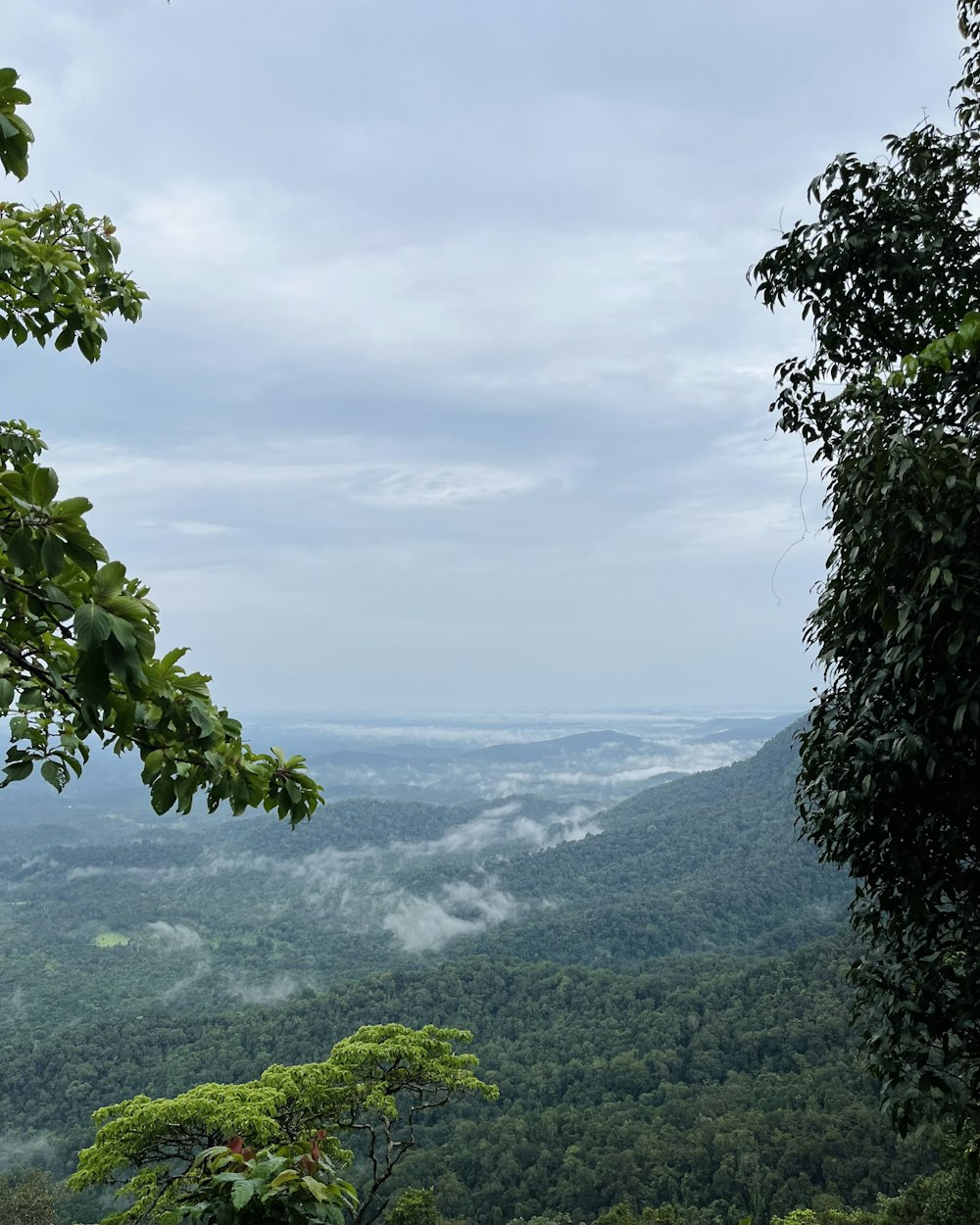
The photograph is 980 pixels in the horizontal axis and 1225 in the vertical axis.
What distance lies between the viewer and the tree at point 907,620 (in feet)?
7.19

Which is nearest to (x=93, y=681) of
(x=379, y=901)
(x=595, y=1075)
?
(x=595, y=1075)

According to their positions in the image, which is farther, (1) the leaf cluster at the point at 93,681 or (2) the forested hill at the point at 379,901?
(2) the forested hill at the point at 379,901

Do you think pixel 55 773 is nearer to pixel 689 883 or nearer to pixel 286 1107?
pixel 286 1107

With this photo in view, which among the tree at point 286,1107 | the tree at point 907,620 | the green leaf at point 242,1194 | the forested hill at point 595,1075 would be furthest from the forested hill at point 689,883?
the green leaf at point 242,1194

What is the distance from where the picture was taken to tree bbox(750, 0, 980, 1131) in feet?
7.19

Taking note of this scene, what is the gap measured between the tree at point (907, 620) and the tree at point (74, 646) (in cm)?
175

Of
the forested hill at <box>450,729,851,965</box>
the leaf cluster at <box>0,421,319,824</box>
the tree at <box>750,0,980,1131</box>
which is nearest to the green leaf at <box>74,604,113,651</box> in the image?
the leaf cluster at <box>0,421,319,824</box>

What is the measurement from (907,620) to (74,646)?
2.07 metres

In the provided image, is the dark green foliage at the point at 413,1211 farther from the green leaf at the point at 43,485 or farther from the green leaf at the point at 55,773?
the green leaf at the point at 43,485

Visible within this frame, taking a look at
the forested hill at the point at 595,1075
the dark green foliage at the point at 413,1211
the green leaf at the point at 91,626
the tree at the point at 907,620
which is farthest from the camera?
the forested hill at the point at 595,1075

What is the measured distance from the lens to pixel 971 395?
2658 millimetres

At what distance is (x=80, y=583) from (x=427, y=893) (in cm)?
10845

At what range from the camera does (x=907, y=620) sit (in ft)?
7.23

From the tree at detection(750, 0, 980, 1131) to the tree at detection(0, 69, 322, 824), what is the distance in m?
1.75
